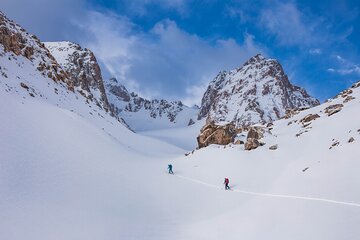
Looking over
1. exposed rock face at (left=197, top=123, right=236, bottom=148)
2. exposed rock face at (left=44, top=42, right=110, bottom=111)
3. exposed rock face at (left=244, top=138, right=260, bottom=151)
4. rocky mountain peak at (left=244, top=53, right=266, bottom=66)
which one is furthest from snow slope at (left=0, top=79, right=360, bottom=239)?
rocky mountain peak at (left=244, top=53, right=266, bottom=66)

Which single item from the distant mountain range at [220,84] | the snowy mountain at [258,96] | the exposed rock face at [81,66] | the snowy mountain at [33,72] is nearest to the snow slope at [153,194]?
the snowy mountain at [33,72]

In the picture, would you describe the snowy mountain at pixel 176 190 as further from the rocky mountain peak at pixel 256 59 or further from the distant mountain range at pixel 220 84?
the rocky mountain peak at pixel 256 59

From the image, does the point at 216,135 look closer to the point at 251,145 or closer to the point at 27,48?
the point at 251,145

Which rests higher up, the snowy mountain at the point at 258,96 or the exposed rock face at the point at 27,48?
the snowy mountain at the point at 258,96

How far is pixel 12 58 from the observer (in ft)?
176

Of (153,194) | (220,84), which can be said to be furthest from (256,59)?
(153,194)

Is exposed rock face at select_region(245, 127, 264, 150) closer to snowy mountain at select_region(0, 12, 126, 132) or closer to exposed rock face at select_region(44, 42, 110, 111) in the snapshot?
snowy mountain at select_region(0, 12, 126, 132)

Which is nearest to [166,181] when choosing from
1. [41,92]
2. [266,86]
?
[41,92]

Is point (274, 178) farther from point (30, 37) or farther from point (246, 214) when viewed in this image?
point (30, 37)

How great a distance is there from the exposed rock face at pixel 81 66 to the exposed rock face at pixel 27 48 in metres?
35.4

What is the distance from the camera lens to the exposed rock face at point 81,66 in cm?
→ 10825

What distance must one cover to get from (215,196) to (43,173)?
1245 cm

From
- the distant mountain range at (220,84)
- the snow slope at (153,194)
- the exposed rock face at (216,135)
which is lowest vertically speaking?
the snow slope at (153,194)

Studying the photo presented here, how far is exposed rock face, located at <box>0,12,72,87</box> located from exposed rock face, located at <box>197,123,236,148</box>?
34311mm
